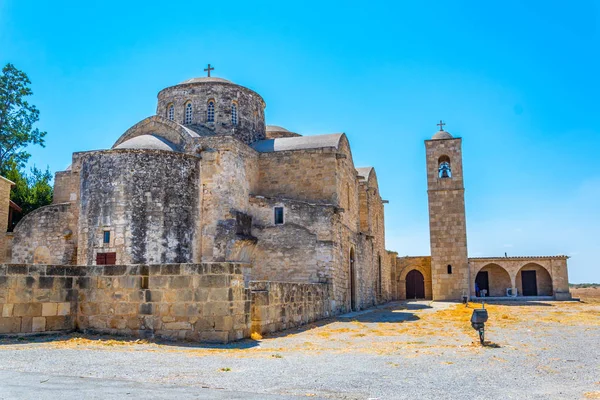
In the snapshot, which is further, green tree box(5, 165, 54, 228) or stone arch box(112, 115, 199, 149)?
green tree box(5, 165, 54, 228)

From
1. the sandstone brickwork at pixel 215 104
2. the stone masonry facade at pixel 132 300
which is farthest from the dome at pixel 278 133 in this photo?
the stone masonry facade at pixel 132 300

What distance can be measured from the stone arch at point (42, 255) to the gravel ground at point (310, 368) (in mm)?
12262

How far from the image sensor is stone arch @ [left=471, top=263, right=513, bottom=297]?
28969 mm

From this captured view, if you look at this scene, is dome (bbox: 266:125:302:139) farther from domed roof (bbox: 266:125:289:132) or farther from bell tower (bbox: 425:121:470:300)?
bell tower (bbox: 425:121:470:300)

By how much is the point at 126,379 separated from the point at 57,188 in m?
20.6

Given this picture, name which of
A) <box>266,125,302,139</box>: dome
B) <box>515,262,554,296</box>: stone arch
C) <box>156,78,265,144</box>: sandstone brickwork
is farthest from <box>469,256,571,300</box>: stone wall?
<box>156,78,265,144</box>: sandstone brickwork

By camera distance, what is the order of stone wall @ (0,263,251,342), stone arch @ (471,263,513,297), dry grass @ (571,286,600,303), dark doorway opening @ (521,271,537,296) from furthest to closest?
1. stone arch @ (471,263,513,297)
2. dark doorway opening @ (521,271,537,296)
3. dry grass @ (571,286,600,303)
4. stone wall @ (0,263,251,342)

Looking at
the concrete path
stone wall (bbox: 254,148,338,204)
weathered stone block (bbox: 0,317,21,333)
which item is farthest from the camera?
stone wall (bbox: 254,148,338,204)

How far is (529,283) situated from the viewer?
28.7 meters

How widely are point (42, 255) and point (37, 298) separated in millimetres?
12443

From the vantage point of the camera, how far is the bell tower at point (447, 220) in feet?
85.3

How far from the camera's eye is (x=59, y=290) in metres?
9.05

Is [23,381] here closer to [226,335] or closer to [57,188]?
[226,335]

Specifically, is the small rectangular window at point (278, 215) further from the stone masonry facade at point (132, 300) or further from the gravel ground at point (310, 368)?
the stone masonry facade at point (132, 300)
